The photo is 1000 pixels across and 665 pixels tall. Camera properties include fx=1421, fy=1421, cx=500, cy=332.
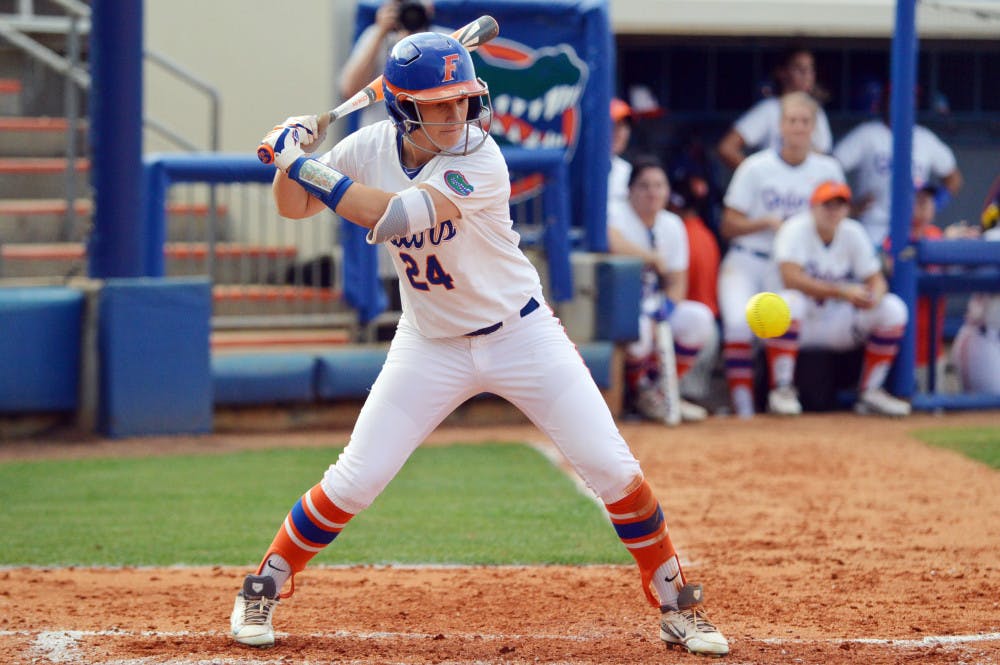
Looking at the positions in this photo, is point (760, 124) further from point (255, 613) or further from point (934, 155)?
point (255, 613)

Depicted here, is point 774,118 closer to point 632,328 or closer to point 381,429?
point 632,328

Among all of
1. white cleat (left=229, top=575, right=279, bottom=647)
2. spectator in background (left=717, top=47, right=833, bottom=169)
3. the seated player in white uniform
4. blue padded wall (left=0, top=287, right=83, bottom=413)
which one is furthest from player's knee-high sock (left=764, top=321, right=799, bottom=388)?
white cleat (left=229, top=575, right=279, bottom=647)

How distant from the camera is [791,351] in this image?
8648mm

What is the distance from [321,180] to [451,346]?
2.09ft

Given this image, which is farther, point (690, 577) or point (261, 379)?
point (261, 379)

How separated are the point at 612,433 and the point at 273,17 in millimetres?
7459

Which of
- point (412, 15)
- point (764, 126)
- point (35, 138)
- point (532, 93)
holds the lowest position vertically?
point (35, 138)

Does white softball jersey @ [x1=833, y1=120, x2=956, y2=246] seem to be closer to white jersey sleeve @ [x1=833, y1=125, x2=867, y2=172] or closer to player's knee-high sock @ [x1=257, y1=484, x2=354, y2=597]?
white jersey sleeve @ [x1=833, y1=125, x2=867, y2=172]

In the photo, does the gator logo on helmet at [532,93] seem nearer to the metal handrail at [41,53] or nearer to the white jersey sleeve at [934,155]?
the white jersey sleeve at [934,155]

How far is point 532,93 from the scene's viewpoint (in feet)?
30.5

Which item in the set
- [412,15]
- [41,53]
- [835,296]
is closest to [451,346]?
[412,15]

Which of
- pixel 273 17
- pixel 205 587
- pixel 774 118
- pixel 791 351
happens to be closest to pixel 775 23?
pixel 774 118

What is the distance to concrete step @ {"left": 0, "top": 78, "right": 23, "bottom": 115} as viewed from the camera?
34.7 feet

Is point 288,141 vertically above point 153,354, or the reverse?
point 288,141
